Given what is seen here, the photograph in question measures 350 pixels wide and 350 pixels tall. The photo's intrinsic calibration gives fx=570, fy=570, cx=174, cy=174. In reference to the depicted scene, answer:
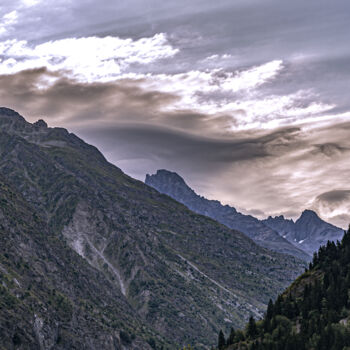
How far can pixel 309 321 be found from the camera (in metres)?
171

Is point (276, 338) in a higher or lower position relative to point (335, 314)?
lower

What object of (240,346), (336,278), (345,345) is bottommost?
(240,346)

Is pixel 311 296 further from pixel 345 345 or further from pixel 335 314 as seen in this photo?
pixel 345 345

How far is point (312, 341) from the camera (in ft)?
522

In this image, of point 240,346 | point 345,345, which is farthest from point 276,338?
point 345,345

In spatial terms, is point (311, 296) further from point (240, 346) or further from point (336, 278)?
point (240, 346)

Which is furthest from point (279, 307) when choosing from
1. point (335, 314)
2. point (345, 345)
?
point (345, 345)

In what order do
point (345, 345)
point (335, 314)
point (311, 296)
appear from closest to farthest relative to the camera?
point (345, 345) < point (335, 314) < point (311, 296)

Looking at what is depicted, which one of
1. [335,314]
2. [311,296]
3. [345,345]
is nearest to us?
[345,345]

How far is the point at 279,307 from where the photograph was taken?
193 meters

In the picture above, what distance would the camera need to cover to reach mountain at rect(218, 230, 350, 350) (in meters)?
157

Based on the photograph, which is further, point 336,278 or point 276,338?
point 336,278

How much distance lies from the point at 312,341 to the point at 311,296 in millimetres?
26994

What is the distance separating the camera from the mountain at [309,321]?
15712 cm
